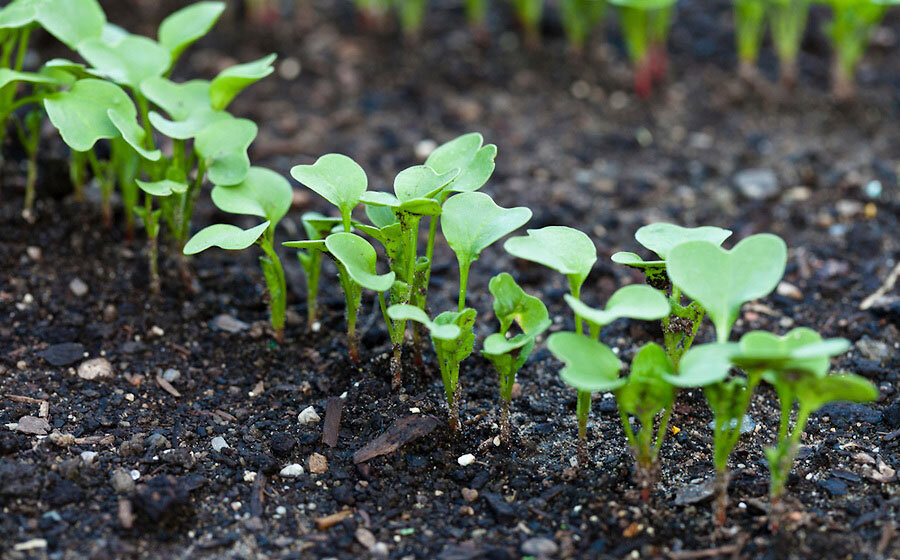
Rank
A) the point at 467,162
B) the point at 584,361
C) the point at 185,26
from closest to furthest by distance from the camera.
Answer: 1. the point at 584,361
2. the point at 467,162
3. the point at 185,26

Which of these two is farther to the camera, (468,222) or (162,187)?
(162,187)

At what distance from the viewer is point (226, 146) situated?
1.99m

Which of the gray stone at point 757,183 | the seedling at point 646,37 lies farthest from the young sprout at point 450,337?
the seedling at point 646,37

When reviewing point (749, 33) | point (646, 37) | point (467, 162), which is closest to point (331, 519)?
point (467, 162)

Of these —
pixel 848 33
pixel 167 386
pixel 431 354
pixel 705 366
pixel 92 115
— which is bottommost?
pixel 167 386

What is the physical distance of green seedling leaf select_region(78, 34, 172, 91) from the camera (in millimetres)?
2059

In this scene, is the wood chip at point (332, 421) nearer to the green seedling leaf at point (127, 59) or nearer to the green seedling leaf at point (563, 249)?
the green seedling leaf at point (563, 249)

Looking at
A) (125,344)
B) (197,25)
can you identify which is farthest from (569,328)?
(197,25)

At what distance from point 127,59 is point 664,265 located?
138cm

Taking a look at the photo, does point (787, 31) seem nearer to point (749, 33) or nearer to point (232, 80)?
point (749, 33)

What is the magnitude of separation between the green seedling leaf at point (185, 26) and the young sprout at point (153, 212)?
16.2 inches

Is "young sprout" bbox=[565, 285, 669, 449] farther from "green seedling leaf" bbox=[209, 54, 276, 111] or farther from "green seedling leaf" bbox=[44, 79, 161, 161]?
"green seedling leaf" bbox=[44, 79, 161, 161]

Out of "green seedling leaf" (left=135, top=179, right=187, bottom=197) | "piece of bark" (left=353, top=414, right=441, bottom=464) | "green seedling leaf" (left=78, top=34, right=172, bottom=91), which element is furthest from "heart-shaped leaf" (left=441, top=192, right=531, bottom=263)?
"green seedling leaf" (left=78, top=34, right=172, bottom=91)

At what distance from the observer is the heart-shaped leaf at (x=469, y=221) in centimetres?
172
